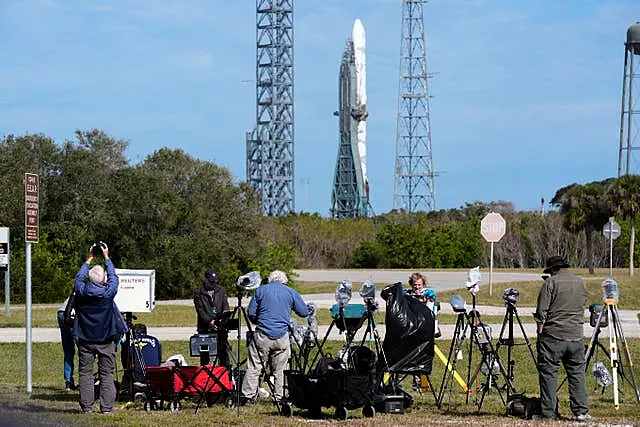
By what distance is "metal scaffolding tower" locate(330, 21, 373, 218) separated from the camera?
334 feet

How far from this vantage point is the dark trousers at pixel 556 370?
1242 cm

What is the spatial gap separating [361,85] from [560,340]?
92195 millimetres

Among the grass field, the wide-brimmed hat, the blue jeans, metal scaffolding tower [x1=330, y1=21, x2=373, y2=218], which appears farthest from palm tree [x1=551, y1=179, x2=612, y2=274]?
metal scaffolding tower [x1=330, y1=21, x2=373, y2=218]

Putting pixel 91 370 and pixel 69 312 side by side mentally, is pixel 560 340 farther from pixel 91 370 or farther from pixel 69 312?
pixel 69 312

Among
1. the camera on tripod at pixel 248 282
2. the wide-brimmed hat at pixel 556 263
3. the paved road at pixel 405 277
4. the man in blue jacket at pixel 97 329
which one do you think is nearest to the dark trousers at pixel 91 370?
the man in blue jacket at pixel 97 329

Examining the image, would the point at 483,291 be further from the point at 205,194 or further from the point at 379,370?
the point at 379,370

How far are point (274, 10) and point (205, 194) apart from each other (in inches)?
1643

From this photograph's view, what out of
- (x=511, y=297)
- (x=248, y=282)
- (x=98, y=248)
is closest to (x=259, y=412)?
(x=248, y=282)

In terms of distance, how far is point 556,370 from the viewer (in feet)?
40.8

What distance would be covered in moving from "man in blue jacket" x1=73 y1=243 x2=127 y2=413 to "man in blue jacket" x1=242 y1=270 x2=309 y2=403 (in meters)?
1.69

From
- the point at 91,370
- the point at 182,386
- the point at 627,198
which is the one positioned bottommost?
the point at 182,386

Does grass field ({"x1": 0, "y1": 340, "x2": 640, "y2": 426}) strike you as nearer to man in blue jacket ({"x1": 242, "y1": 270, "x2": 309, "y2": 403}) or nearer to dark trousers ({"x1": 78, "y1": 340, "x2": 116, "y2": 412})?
dark trousers ({"x1": 78, "y1": 340, "x2": 116, "y2": 412})

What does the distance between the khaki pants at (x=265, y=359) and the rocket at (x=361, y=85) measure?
88330mm

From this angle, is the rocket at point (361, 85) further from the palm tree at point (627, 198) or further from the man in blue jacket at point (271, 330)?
the man in blue jacket at point (271, 330)
